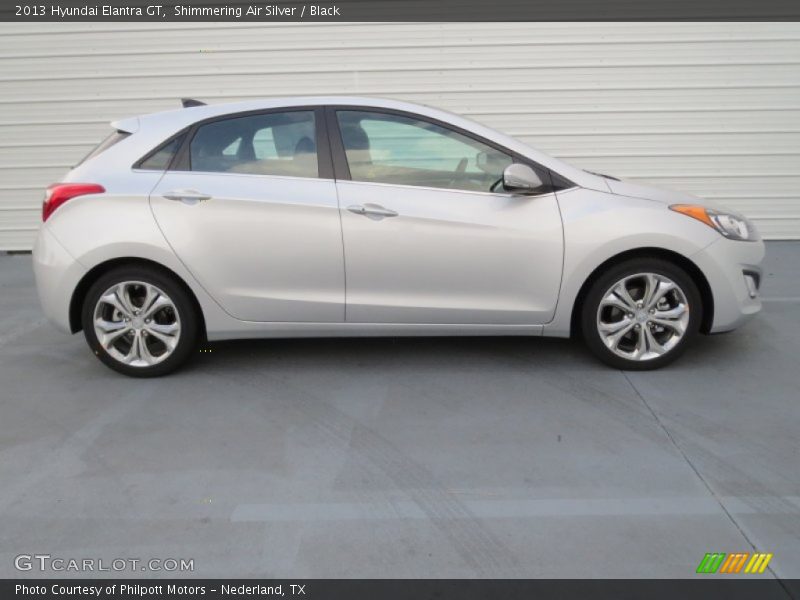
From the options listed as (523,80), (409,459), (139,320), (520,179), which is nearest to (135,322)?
(139,320)

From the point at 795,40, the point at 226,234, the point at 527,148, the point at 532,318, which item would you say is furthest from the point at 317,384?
the point at 795,40

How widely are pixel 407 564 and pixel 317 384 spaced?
186cm

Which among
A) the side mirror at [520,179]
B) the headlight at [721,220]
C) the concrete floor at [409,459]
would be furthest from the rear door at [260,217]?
the headlight at [721,220]

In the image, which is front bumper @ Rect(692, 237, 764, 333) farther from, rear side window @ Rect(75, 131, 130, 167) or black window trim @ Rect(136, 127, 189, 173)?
rear side window @ Rect(75, 131, 130, 167)

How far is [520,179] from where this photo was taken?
164 inches

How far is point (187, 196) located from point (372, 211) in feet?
3.39

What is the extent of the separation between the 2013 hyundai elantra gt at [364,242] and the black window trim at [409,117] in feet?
0.04

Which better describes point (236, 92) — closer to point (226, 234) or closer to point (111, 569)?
point (226, 234)

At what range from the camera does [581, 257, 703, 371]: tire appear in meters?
4.29

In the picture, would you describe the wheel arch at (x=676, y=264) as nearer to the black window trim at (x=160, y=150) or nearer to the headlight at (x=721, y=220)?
the headlight at (x=721, y=220)

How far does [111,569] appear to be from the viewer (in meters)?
2.63

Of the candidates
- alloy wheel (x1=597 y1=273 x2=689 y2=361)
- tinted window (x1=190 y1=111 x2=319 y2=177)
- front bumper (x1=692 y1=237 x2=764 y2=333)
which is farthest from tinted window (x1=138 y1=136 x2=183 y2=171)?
front bumper (x1=692 y1=237 x2=764 y2=333)

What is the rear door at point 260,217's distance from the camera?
13.9ft
